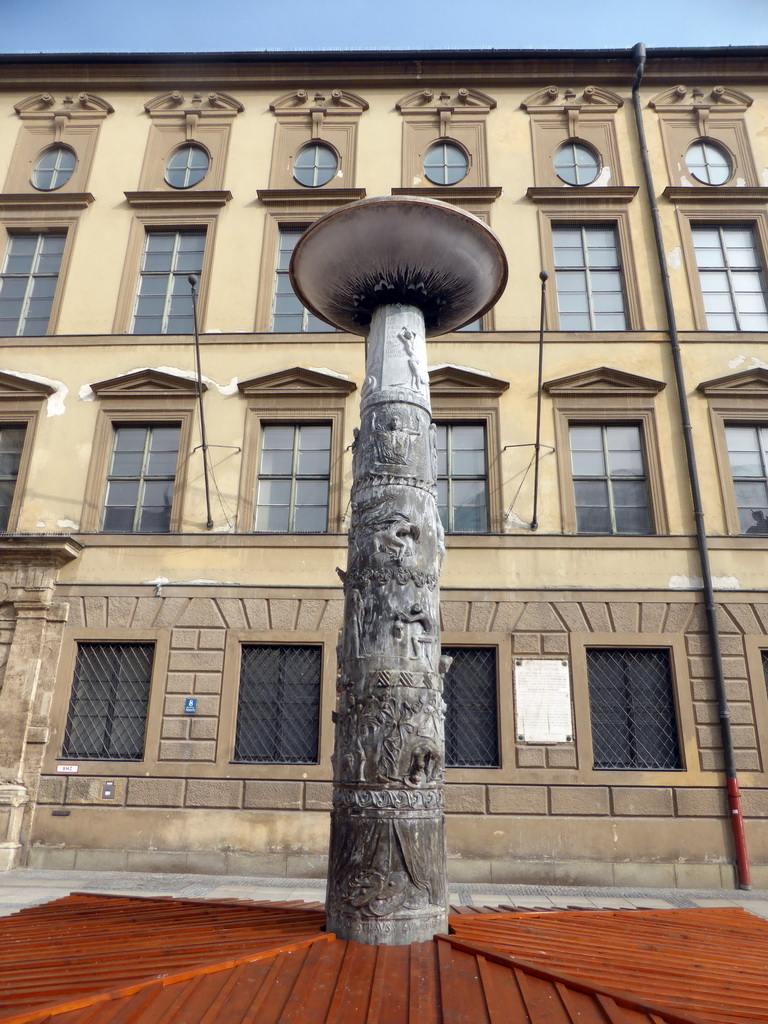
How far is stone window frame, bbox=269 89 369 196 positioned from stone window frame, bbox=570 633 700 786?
32.3ft

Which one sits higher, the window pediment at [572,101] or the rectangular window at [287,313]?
the window pediment at [572,101]

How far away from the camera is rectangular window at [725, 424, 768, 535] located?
1164 centimetres

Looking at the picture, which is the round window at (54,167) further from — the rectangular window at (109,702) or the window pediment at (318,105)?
the rectangular window at (109,702)

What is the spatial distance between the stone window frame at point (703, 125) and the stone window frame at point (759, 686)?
871cm

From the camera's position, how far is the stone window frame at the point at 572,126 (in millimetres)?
13914

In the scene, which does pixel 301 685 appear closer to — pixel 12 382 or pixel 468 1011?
pixel 12 382

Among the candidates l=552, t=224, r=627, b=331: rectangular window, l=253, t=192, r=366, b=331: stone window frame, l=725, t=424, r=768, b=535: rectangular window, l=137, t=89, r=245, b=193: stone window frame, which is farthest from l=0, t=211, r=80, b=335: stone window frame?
l=725, t=424, r=768, b=535: rectangular window

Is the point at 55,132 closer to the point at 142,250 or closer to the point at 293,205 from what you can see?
the point at 142,250

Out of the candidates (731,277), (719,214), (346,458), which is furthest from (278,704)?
(719,214)

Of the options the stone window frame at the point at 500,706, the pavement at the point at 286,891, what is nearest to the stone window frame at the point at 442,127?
the stone window frame at the point at 500,706

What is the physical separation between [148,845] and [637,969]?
861cm

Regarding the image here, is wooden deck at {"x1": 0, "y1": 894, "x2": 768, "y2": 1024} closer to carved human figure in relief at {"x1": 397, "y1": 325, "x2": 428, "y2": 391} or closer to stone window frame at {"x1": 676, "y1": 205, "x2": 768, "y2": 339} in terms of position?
carved human figure in relief at {"x1": 397, "y1": 325, "x2": 428, "y2": 391}

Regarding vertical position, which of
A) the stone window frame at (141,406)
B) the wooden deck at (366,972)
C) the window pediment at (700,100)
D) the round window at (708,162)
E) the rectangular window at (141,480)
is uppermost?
the window pediment at (700,100)

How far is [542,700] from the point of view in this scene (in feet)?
34.9
